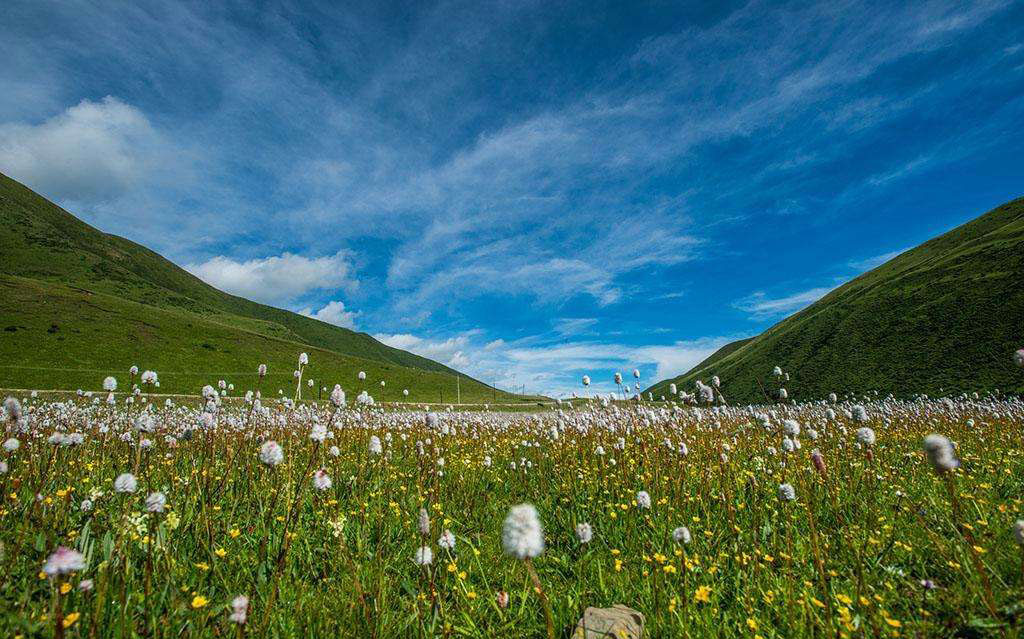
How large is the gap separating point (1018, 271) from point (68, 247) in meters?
204

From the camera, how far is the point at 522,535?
1.90 meters

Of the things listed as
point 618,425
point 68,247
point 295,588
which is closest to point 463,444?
point 618,425

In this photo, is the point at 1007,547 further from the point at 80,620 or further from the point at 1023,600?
the point at 80,620

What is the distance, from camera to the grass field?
3092 mm

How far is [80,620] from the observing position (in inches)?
101

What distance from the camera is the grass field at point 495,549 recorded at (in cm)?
309

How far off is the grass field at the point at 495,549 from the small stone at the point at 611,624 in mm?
224

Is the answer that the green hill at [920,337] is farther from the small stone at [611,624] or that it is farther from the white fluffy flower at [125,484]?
the white fluffy flower at [125,484]

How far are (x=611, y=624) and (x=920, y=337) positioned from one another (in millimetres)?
46815

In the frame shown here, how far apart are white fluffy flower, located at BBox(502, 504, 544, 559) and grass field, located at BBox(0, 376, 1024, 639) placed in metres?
0.03

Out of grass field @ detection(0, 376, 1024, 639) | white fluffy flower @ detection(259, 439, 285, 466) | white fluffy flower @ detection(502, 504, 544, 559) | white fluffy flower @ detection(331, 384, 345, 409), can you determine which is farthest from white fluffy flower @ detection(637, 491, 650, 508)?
white fluffy flower @ detection(259, 439, 285, 466)

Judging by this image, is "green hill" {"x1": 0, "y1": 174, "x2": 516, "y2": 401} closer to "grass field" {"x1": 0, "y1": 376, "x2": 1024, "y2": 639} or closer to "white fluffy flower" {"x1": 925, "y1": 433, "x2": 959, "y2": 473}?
"grass field" {"x1": 0, "y1": 376, "x2": 1024, "y2": 639}

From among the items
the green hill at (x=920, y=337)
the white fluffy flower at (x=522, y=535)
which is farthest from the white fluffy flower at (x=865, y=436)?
the green hill at (x=920, y=337)

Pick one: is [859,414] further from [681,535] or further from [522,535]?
[522,535]
